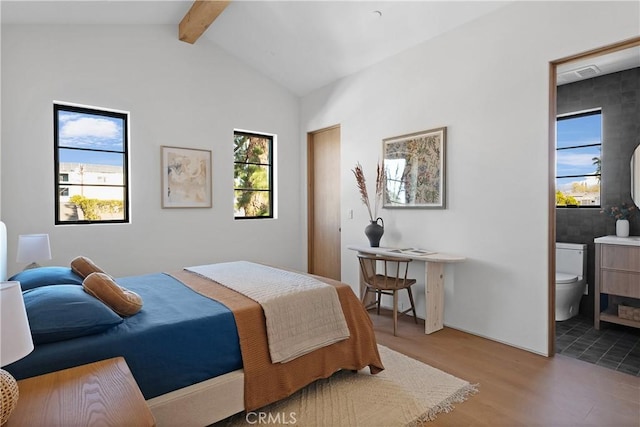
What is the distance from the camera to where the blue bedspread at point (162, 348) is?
143 centimetres

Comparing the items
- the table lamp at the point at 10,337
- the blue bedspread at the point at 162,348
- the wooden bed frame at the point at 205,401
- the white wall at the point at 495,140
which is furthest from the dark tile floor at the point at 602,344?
the table lamp at the point at 10,337

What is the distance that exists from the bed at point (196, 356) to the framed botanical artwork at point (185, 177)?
2052 millimetres

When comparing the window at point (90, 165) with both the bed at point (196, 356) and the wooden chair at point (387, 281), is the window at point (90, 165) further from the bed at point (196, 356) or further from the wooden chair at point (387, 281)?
the wooden chair at point (387, 281)

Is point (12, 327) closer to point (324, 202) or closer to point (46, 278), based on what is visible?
point (46, 278)

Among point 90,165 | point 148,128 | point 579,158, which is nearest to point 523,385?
point 579,158

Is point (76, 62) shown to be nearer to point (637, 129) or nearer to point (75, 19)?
point (75, 19)

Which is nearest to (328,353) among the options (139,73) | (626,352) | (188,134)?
(626,352)

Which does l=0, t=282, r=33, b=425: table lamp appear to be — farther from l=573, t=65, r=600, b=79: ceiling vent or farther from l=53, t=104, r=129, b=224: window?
l=573, t=65, r=600, b=79: ceiling vent

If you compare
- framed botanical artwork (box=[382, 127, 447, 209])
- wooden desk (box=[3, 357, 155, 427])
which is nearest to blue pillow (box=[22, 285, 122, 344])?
wooden desk (box=[3, 357, 155, 427])

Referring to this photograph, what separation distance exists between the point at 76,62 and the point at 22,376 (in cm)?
328

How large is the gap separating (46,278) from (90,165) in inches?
80.0

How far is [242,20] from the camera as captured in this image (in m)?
3.88

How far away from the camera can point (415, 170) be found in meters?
3.66

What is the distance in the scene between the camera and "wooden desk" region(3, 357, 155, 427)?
1015 mm
